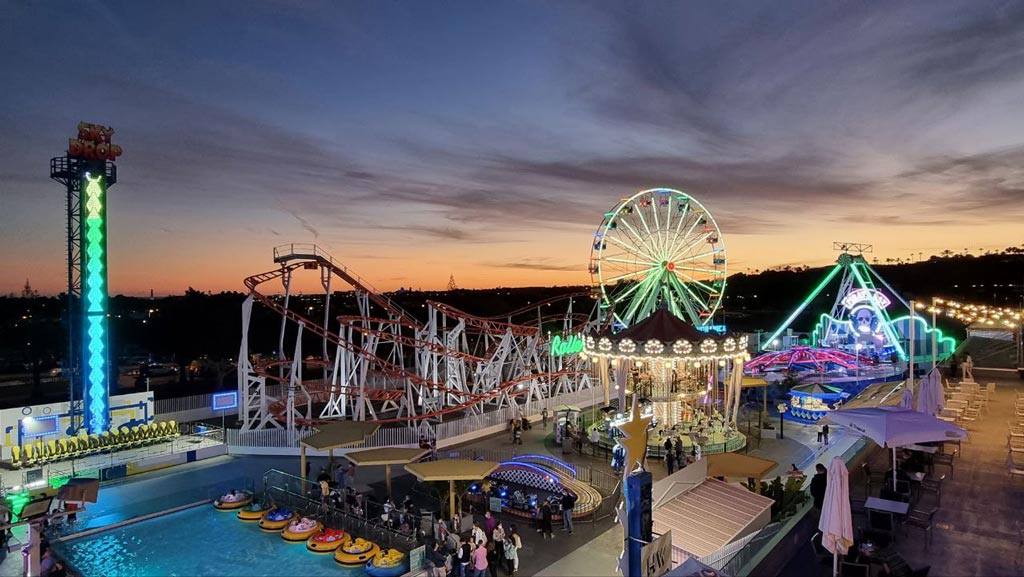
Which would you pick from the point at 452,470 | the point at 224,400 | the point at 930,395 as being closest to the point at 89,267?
the point at 224,400

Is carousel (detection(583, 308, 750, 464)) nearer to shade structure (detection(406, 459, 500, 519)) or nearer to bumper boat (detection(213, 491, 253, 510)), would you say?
shade structure (detection(406, 459, 500, 519))

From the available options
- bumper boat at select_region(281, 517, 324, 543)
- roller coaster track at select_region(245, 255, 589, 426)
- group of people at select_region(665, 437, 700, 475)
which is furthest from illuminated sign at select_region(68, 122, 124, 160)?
group of people at select_region(665, 437, 700, 475)

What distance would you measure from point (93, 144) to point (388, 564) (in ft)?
65.6

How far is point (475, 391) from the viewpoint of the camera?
27578 millimetres

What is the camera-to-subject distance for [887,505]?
11.9 metres

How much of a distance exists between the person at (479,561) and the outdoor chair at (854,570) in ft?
20.5

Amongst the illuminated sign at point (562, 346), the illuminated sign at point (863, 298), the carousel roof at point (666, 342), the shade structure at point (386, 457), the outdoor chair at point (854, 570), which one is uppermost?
the illuminated sign at point (863, 298)

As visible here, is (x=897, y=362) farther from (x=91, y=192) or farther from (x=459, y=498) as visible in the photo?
(x=91, y=192)

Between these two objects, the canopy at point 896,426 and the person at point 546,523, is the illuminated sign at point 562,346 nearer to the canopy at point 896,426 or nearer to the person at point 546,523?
the person at point 546,523

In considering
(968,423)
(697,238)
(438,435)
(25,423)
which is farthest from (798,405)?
(25,423)

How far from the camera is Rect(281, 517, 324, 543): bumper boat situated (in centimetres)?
1345

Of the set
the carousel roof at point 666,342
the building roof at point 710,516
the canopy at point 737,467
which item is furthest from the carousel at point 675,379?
the building roof at point 710,516

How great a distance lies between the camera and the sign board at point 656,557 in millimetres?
8883

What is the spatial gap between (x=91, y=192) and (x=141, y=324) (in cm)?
2617
